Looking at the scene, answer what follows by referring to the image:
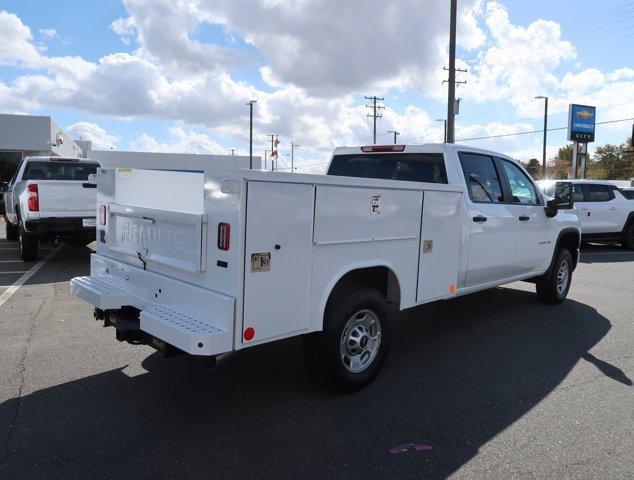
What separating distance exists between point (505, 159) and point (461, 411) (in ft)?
11.2

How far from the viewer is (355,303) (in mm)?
3994

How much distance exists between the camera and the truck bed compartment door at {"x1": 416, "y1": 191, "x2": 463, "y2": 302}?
15.3 ft

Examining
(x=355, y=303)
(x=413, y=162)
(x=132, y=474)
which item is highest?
(x=413, y=162)

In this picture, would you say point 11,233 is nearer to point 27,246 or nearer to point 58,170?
point 58,170

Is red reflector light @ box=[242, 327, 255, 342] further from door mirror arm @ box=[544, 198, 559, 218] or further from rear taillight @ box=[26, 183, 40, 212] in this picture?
rear taillight @ box=[26, 183, 40, 212]

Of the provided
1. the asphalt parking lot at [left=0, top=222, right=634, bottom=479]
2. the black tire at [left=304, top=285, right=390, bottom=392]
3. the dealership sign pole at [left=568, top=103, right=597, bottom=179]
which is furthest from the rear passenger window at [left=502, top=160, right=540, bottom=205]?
the dealership sign pole at [left=568, top=103, right=597, bottom=179]

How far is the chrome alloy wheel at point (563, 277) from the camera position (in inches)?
292

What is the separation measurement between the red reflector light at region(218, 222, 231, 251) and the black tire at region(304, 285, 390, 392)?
3.33ft

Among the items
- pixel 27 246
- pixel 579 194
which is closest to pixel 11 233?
pixel 27 246

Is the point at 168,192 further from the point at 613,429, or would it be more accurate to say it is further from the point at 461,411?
the point at 613,429

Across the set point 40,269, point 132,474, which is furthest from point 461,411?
point 40,269

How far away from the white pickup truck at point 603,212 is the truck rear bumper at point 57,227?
11412mm

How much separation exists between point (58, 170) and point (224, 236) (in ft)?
30.5

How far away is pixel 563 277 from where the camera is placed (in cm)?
753
